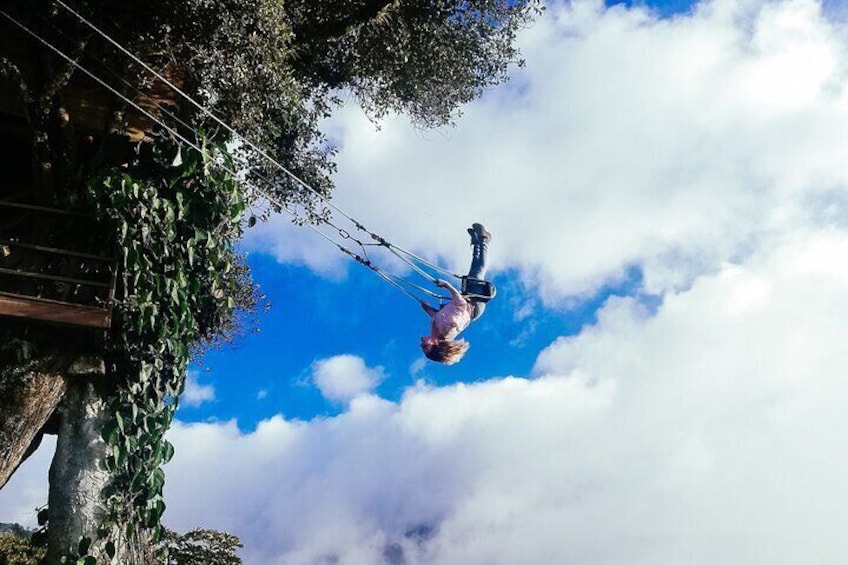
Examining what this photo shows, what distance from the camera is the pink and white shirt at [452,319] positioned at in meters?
9.38

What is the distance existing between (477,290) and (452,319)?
1.85ft

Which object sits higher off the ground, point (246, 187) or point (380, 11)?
point (380, 11)

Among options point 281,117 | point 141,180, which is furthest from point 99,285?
point 281,117

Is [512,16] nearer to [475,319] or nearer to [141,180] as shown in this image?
[475,319]

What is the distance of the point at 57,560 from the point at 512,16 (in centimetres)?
917

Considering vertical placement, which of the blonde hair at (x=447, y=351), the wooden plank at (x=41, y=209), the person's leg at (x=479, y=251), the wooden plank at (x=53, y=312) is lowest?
the wooden plank at (x=53, y=312)

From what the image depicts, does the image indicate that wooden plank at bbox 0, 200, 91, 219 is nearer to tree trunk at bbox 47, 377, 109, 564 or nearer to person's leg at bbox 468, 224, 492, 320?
tree trunk at bbox 47, 377, 109, 564

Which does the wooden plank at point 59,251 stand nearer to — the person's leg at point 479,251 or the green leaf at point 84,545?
the green leaf at point 84,545

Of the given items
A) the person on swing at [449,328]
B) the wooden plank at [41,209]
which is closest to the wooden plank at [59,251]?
the wooden plank at [41,209]

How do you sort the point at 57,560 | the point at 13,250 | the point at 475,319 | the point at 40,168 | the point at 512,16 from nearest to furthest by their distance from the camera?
the point at 57,560, the point at 40,168, the point at 13,250, the point at 475,319, the point at 512,16

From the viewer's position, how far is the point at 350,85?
470 inches

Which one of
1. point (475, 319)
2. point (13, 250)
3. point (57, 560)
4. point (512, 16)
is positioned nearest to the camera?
point (57, 560)

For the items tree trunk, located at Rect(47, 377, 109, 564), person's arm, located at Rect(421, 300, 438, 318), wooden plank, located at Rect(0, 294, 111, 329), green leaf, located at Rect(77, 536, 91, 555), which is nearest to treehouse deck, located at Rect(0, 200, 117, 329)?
wooden plank, located at Rect(0, 294, 111, 329)

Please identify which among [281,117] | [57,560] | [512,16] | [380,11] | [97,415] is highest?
[512,16]
